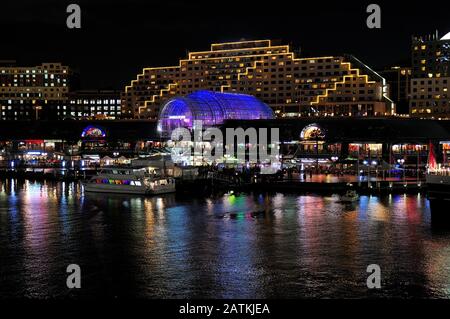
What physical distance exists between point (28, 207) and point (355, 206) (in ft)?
79.8

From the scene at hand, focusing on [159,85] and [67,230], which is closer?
[67,230]

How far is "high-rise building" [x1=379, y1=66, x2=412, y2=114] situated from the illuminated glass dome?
4758 centimetres

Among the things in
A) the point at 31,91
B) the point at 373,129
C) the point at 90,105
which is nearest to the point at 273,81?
the point at 373,129

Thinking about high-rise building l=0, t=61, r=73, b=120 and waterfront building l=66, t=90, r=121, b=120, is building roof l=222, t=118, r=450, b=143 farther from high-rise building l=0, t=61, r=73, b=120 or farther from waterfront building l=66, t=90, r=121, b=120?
high-rise building l=0, t=61, r=73, b=120

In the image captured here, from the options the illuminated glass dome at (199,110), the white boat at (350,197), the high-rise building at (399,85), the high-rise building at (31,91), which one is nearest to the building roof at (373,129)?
the illuminated glass dome at (199,110)

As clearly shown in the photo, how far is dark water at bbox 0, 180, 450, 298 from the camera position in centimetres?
2834

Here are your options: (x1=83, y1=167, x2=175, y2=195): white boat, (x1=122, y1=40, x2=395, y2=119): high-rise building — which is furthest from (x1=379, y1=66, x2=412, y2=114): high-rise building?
(x1=83, y1=167, x2=175, y2=195): white boat

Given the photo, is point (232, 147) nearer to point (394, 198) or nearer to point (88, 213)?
point (394, 198)

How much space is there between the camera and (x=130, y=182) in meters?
59.8

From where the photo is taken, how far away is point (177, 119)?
109 m

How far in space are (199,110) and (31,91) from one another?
96433 millimetres

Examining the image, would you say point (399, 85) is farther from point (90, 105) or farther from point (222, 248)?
point (222, 248)

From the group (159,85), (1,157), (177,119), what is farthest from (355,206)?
(159,85)

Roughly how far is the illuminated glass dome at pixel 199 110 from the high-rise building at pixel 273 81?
19.0m
